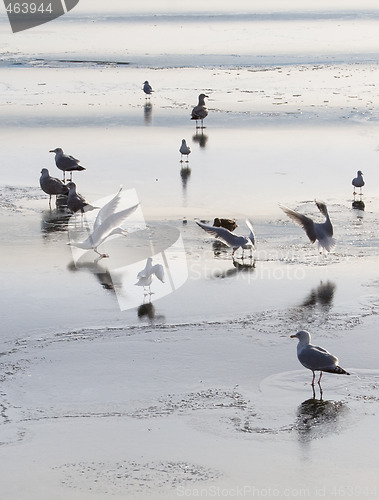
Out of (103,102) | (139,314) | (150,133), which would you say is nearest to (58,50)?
(103,102)

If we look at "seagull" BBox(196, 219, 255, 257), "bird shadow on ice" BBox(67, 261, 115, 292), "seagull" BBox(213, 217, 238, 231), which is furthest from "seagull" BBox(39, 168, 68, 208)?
"seagull" BBox(196, 219, 255, 257)

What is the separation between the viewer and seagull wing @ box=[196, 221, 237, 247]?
1399cm

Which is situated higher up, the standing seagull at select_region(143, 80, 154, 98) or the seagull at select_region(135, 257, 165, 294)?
the standing seagull at select_region(143, 80, 154, 98)

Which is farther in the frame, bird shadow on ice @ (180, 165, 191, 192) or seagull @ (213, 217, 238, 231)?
bird shadow on ice @ (180, 165, 191, 192)

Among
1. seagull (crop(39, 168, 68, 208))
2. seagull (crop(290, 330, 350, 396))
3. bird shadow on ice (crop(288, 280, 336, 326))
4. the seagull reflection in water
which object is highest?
seagull (crop(39, 168, 68, 208))

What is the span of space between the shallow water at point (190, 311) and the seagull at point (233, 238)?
26cm

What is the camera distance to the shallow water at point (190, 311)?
845cm

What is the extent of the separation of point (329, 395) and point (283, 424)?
33.4 inches

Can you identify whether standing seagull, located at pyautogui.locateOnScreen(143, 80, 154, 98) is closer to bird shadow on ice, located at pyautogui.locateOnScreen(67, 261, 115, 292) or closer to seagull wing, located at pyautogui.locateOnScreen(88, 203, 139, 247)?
seagull wing, located at pyautogui.locateOnScreen(88, 203, 139, 247)

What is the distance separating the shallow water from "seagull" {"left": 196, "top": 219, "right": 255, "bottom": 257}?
10.1 inches

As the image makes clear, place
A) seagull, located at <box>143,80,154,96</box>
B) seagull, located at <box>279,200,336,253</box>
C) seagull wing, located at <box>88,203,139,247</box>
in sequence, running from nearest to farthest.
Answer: seagull, located at <box>279,200,336,253</box> < seagull wing, located at <box>88,203,139,247</box> < seagull, located at <box>143,80,154,96</box>

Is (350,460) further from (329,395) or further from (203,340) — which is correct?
(203,340)

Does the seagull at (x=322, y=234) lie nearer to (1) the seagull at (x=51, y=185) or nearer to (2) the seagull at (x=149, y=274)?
(2) the seagull at (x=149, y=274)

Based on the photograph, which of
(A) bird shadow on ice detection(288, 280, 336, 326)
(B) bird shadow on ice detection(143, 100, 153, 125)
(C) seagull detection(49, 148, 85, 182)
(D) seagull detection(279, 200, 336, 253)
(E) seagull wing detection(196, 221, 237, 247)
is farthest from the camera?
(B) bird shadow on ice detection(143, 100, 153, 125)
